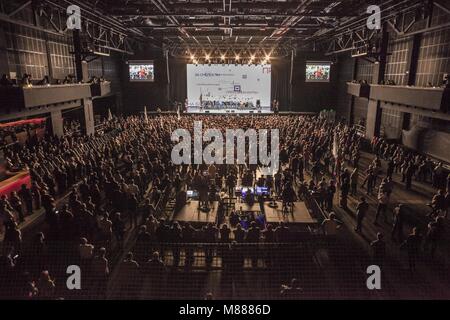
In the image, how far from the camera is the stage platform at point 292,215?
10.4 metres

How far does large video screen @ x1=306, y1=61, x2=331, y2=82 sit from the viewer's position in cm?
3272

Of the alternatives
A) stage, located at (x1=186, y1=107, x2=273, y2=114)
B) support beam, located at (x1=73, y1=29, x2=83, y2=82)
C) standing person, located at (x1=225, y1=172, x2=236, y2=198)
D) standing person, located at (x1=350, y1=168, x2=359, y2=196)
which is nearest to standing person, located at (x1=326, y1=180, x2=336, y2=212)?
standing person, located at (x1=350, y1=168, x2=359, y2=196)

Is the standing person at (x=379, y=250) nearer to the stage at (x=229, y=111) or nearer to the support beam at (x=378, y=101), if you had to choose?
the support beam at (x=378, y=101)

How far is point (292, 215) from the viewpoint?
10.9m

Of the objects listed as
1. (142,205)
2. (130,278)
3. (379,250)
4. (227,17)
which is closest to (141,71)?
(227,17)

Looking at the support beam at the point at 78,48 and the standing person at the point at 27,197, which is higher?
the support beam at the point at 78,48

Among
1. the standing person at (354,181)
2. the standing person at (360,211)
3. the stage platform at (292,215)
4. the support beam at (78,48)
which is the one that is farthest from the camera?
the support beam at (78,48)

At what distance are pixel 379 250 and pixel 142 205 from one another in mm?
8141

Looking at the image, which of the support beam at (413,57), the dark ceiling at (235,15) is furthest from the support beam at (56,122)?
the support beam at (413,57)

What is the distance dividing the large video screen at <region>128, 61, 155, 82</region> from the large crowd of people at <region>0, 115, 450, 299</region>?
16730mm

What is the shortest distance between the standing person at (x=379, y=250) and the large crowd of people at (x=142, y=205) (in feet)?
0.08

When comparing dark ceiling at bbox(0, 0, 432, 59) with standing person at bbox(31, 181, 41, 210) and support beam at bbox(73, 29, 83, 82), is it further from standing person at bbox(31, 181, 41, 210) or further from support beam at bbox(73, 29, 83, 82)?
standing person at bbox(31, 181, 41, 210)
